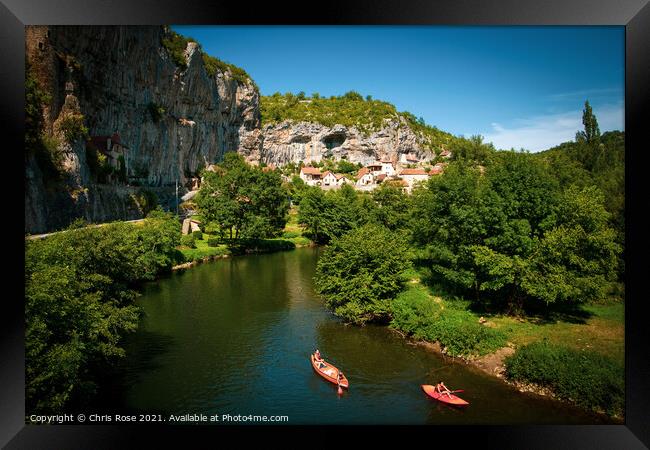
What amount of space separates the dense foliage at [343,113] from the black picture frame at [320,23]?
6244 cm

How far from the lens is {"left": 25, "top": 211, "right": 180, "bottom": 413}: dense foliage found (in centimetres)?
697

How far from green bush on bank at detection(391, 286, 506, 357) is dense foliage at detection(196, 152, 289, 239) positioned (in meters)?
15.8

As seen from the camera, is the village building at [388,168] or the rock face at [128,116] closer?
the rock face at [128,116]

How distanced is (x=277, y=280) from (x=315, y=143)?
1997 inches

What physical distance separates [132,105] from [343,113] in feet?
148

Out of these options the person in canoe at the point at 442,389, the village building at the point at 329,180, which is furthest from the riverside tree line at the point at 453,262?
the village building at the point at 329,180

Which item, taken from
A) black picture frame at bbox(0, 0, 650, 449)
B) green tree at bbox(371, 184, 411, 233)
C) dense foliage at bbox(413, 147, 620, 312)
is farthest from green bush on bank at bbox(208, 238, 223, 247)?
black picture frame at bbox(0, 0, 650, 449)

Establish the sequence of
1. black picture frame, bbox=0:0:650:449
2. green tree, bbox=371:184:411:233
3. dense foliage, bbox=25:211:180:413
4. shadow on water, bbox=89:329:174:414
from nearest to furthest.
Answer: black picture frame, bbox=0:0:650:449, dense foliage, bbox=25:211:180:413, shadow on water, bbox=89:329:174:414, green tree, bbox=371:184:411:233

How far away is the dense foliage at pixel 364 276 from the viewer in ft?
44.3

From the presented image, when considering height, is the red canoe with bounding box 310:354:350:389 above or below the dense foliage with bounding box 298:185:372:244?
below

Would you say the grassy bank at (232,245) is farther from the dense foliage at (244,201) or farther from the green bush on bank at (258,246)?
the dense foliage at (244,201)

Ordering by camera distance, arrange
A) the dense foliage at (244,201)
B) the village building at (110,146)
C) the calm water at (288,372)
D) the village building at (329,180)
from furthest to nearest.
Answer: the village building at (329,180) < the dense foliage at (244,201) < the village building at (110,146) < the calm water at (288,372)

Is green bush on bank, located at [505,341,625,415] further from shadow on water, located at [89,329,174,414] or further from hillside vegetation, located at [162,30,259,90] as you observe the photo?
hillside vegetation, located at [162,30,259,90]

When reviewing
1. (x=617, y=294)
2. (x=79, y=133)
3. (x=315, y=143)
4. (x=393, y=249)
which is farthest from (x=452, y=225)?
(x=315, y=143)
